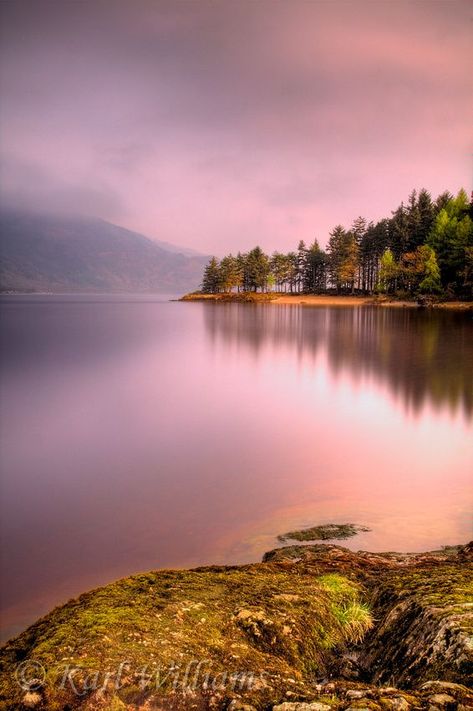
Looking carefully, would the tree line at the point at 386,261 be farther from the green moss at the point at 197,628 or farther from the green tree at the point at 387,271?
the green moss at the point at 197,628

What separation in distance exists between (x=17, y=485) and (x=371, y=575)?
26.5 ft

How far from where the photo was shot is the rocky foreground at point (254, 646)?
246 cm

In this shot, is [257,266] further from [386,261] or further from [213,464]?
[213,464]

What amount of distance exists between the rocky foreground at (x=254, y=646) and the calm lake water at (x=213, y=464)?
2.92m

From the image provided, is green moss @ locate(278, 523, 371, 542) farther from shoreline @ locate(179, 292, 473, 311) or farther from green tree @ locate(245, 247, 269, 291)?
green tree @ locate(245, 247, 269, 291)

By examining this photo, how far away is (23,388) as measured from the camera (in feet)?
68.5

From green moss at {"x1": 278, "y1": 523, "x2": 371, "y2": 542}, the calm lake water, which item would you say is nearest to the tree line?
the calm lake water

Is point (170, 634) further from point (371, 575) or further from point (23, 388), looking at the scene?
point (23, 388)

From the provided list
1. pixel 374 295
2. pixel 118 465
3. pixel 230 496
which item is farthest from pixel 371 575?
pixel 374 295

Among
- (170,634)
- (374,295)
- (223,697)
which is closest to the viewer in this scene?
(223,697)

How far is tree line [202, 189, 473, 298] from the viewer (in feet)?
245

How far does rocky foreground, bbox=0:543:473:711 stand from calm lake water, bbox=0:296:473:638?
2918 mm

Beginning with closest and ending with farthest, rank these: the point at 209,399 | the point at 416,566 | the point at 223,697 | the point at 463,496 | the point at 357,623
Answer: the point at 223,697 → the point at 357,623 → the point at 416,566 → the point at 463,496 → the point at 209,399

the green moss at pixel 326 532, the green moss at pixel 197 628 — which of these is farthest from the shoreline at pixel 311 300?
the green moss at pixel 197 628
